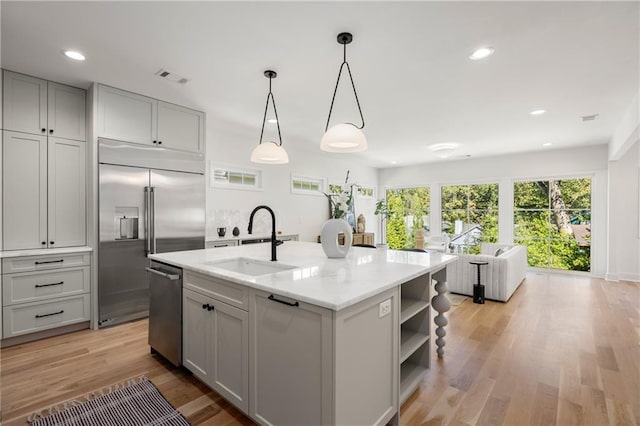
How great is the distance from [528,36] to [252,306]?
277 cm

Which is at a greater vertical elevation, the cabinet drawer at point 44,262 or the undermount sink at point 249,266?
the undermount sink at point 249,266

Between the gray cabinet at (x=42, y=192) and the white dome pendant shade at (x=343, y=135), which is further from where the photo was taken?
the gray cabinet at (x=42, y=192)

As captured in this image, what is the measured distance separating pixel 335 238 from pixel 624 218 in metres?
6.31

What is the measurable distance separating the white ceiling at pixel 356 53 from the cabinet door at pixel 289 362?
1910 mm

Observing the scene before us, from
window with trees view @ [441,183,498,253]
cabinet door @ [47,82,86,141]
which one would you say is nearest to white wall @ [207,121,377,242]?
cabinet door @ [47,82,86,141]

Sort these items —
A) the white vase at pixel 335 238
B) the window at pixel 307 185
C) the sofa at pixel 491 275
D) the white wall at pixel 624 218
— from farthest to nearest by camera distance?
the window at pixel 307 185, the white wall at pixel 624 218, the sofa at pixel 491 275, the white vase at pixel 335 238

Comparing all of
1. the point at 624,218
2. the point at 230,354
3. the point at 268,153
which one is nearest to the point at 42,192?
the point at 268,153

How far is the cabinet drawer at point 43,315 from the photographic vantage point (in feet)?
9.53

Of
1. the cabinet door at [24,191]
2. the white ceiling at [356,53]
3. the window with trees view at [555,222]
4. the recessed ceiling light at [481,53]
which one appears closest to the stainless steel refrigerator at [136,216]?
the cabinet door at [24,191]

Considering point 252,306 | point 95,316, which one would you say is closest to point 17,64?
point 95,316

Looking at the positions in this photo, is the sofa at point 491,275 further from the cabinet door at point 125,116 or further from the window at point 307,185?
the cabinet door at point 125,116

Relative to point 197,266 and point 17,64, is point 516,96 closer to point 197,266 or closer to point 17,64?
point 197,266

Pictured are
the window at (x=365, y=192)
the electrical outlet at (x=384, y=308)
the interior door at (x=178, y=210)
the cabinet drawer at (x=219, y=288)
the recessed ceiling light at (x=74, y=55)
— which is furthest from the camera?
the window at (x=365, y=192)

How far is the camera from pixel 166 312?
245cm
